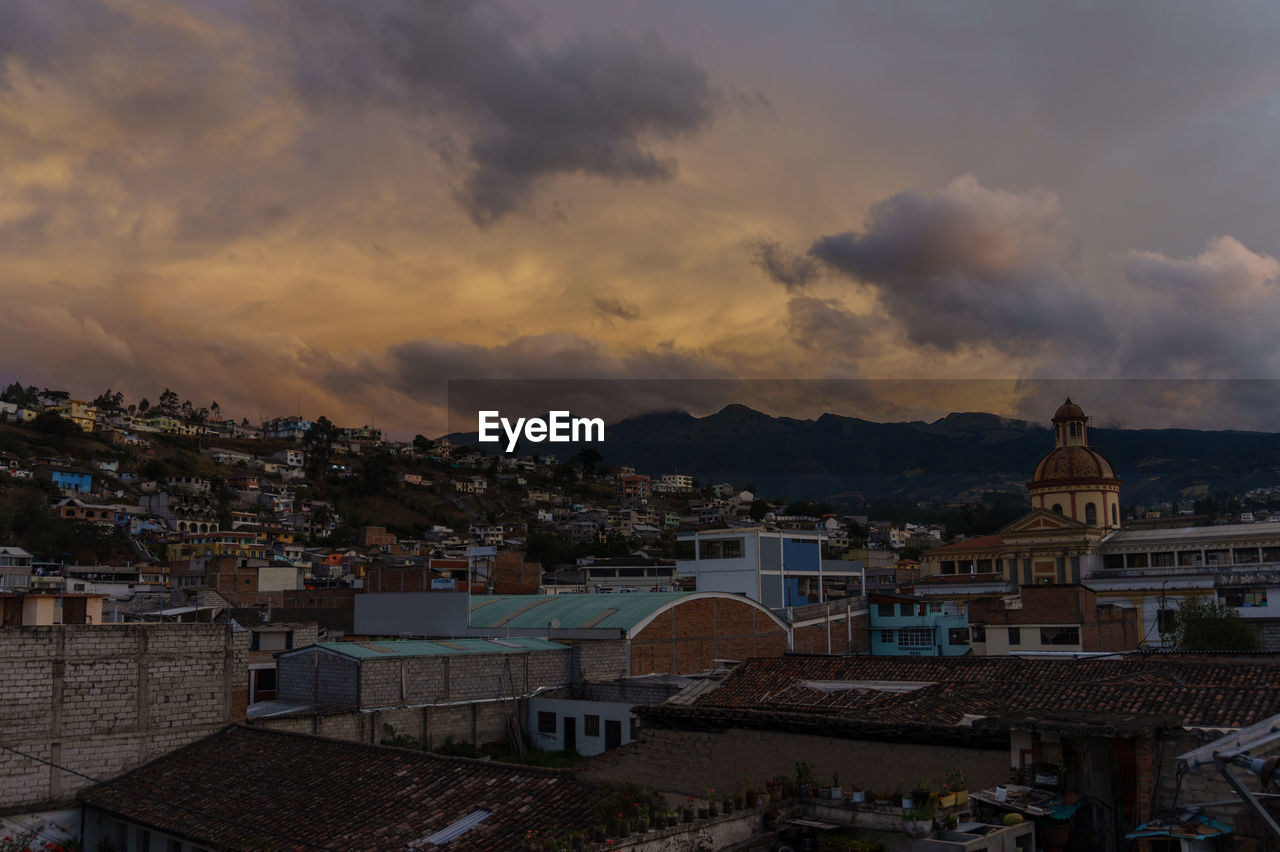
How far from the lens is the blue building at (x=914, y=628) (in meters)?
50.0

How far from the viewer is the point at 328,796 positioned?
57.3 feet

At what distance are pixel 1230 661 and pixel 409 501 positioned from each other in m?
141

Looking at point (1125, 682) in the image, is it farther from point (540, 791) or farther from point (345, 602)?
point (345, 602)

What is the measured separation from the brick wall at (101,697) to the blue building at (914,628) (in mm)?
35082

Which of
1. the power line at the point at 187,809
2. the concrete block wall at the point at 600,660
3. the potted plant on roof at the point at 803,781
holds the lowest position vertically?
the power line at the point at 187,809

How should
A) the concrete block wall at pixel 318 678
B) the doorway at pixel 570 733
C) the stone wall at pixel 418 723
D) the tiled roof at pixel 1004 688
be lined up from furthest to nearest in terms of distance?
1. the doorway at pixel 570 733
2. the concrete block wall at pixel 318 678
3. the stone wall at pixel 418 723
4. the tiled roof at pixel 1004 688

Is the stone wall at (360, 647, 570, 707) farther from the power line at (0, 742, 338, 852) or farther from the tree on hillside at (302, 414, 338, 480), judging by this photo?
the tree on hillside at (302, 414, 338, 480)

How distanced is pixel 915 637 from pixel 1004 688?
3393cm

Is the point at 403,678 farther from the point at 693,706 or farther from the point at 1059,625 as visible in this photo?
the point at 1059,625

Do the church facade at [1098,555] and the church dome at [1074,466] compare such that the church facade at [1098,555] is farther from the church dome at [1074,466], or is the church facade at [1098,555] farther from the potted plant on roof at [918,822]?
the potted plant on roof at [918,822]

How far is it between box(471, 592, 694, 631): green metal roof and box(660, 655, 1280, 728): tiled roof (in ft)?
51.5

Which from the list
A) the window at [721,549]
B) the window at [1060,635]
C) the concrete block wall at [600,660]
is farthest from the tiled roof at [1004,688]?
the window at [721,549]

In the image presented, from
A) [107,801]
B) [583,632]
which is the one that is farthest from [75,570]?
[107,801]

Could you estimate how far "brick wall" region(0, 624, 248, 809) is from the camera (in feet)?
66.1
